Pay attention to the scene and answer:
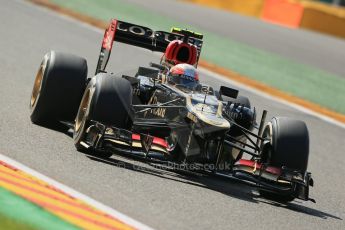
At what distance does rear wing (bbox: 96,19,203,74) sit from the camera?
1202 cm

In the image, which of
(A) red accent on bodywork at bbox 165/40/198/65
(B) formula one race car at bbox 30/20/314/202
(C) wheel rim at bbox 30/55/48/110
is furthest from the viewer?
(A) red accent on bodywork at bbox 165/40/198/65

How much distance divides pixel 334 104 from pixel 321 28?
14920mm

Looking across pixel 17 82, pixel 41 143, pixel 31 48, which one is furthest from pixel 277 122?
pixel 31 48

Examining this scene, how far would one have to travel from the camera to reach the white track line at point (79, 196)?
7576 mm

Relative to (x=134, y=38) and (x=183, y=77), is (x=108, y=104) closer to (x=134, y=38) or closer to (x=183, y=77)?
(x=183, y=77)

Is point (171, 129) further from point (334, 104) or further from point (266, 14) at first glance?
point (266, 14)

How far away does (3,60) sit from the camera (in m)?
16.1

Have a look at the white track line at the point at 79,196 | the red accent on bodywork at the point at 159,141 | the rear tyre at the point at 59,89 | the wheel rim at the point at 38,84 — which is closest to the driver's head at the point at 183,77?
the red accent on bodywork at the point at 159,141

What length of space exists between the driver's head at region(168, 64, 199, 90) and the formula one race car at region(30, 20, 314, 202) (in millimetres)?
12

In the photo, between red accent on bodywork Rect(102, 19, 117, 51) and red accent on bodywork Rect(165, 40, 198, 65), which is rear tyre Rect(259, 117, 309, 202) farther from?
red accent on bodywork Rect(102, 19, 117, 51)

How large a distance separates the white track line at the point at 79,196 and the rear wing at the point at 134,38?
315 centimetres

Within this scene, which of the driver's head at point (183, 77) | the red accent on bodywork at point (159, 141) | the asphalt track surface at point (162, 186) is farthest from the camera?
the driver's head at point (183, 77)

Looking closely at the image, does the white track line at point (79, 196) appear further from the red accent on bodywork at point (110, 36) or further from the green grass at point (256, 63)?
the green grass at point (256, 63)

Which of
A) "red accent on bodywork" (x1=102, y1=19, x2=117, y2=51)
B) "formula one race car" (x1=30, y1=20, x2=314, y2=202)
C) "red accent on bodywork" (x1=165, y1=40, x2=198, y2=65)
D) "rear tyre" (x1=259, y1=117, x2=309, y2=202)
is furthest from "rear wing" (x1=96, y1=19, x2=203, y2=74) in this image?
"rear tyre" (x1=259, y1=117, x2=309, y2=202)
